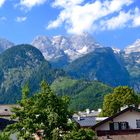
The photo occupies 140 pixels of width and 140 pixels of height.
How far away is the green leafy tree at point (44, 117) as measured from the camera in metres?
42.2

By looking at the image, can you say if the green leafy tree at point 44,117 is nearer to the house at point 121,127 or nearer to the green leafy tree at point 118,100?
the house at point 121,127

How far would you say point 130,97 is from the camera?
125875 millimetres

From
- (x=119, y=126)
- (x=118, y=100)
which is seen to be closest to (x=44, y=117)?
(x=119, y=126)

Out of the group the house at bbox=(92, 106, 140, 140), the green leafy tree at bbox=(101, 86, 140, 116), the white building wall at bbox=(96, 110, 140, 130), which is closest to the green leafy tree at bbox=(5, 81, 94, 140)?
the house at bbox=(92, 106, 140, 140)

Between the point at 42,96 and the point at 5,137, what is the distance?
16.7ft

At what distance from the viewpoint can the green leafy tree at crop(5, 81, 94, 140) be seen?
42.2 meters

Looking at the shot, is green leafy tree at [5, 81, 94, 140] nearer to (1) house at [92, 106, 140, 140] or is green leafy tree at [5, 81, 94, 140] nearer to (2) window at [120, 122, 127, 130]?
(1) house at [92, 106, 140, 140]

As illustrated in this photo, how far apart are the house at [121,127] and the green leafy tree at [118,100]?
49283 mm

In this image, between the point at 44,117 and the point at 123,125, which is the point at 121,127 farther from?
the point at 44,117

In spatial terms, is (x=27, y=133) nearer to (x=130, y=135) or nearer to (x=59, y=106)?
(x=59, y=106)

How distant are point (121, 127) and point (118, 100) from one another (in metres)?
54.8

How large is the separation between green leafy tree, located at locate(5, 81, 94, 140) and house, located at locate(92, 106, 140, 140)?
24.4 m

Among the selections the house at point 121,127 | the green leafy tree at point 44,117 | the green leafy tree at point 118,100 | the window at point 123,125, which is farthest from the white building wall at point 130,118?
the green leafy tree at point 118,100

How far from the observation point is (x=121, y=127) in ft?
228
